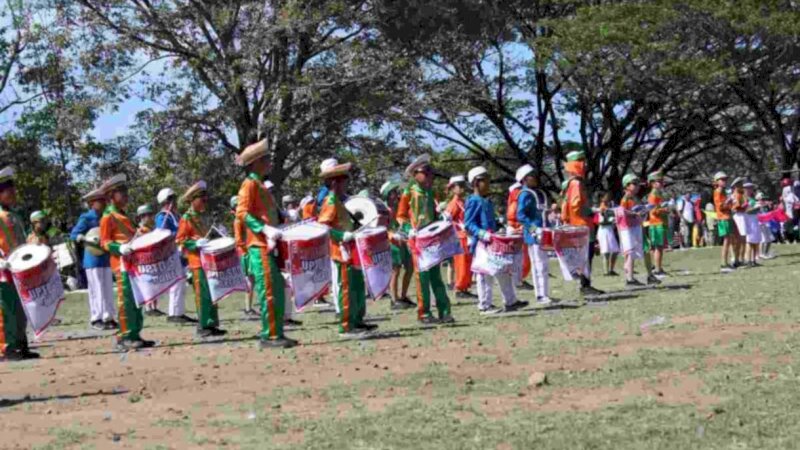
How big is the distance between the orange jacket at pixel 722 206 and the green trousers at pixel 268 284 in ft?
38.5

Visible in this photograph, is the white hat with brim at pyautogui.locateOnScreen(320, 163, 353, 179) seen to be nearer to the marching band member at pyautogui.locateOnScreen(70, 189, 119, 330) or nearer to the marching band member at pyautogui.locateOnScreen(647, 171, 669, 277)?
the marching band member at pyautogui.locateOnScreen(70, 189, 119, 330)

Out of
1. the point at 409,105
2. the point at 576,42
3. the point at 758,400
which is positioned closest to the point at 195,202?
the point at 758,400

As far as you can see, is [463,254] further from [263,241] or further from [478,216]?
[263,241]

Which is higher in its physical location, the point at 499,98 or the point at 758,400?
the point at 499,98

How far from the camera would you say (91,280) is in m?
17.2

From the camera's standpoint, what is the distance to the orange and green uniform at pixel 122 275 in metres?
13.3

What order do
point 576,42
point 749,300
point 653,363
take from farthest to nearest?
point 576,42 → point 749,300 → point 653,363

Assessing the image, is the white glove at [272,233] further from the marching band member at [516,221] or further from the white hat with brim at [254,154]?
the marching band member at [516,221]

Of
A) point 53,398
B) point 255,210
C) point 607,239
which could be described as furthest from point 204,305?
point 607,239

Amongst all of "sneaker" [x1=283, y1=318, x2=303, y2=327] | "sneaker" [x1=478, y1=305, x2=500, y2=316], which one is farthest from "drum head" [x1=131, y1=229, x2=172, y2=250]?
"sneaker" [x1=478, y1=305, x2=500, y2=316]

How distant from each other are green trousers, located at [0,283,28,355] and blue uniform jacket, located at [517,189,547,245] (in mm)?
6182

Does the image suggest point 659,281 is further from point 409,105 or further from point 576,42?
point 576,42

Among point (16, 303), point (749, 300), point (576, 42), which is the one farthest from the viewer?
point (576, 42)

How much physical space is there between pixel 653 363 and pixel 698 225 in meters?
29.9
